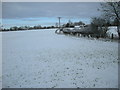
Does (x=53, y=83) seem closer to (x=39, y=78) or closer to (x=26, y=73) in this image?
(x=39, y=78)

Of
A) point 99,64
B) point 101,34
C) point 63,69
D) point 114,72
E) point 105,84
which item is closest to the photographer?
point 105,84

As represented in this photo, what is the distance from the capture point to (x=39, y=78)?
9312 mm

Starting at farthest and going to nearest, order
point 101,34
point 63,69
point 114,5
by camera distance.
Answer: point 101,34 < point 114,5 < point 63,69

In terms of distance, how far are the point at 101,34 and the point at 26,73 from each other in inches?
1141

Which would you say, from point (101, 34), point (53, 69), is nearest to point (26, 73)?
point (53, 69)

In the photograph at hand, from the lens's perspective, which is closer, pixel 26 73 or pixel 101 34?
pixel 26 73

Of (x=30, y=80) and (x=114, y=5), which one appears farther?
(x=114, y=5)

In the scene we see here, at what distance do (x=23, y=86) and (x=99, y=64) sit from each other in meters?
5.79

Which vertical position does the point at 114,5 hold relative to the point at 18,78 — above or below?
above

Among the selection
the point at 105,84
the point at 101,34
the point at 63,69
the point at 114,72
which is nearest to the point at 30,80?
the point at 63,69

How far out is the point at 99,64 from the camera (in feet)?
39.1

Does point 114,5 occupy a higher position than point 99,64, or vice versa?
point 114,5

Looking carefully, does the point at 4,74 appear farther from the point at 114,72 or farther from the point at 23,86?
the point at 114,72

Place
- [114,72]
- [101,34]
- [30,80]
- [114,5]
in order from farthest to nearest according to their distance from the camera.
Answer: [101,34] < [114,5] < [114,72] < [30,80]
